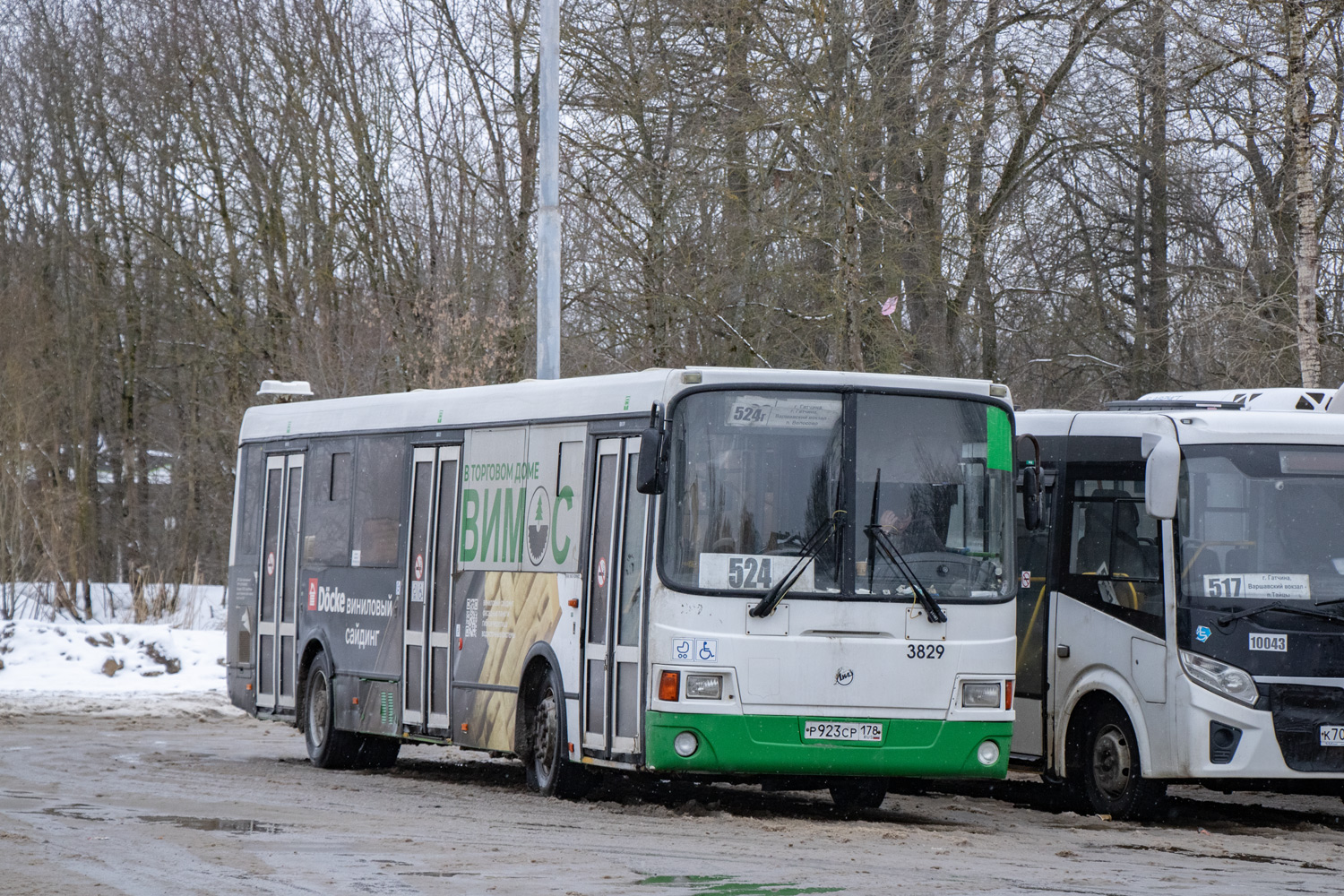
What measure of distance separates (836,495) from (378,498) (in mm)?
5083

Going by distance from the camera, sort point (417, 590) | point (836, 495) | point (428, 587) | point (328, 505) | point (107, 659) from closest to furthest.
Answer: point (836, 495) < point (428, 587) < point (417, 590) < point (328, 505) < point (107, 659)

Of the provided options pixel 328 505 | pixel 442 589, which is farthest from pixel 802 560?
pixel 328 505

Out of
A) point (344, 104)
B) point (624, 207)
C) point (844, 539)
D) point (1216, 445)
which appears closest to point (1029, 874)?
point (844, 539)

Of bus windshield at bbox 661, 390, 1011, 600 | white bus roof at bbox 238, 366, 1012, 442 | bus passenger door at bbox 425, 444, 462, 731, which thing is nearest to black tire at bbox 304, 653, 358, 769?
bus passenger door at bbox 425, 444, 462, 731

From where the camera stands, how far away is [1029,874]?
29.9ft

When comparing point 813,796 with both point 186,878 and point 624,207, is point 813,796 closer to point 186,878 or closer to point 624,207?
point 186,878

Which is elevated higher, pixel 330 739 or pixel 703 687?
pixel 703 687

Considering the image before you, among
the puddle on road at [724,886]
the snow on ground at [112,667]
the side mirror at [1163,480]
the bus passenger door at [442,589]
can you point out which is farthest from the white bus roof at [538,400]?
the snow on ground at [112,667]

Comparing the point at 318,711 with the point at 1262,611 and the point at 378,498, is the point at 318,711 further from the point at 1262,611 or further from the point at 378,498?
the point at 1262,611

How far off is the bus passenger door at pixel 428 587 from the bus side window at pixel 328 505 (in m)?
1.30

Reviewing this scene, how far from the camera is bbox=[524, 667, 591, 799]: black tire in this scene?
1275 cm

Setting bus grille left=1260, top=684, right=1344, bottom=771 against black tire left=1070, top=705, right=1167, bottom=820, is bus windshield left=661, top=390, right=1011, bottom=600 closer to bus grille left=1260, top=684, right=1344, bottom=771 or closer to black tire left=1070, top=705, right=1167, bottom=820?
black tire left=1070, top=705, right=1167, bottom=820

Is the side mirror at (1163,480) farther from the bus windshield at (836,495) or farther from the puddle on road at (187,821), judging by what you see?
the puddle on road at (187,821)

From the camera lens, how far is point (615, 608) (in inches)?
479
